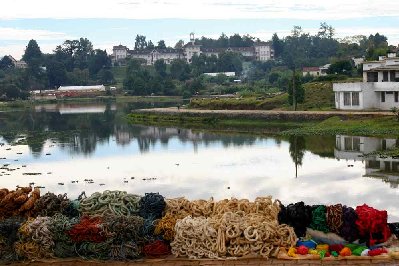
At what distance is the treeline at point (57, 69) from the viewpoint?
10800 centimetres

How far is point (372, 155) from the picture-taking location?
2548 cm

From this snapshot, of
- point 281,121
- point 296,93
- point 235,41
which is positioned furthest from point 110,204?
point 235,41

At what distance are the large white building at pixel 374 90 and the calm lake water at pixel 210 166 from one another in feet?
25.1

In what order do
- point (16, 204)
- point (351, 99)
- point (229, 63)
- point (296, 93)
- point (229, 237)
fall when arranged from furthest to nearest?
point (229, 63), point (296, 93), point (351, 99), point (16, 204), point (229, 237)

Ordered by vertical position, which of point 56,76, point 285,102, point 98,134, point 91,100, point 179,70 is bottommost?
point 91,100

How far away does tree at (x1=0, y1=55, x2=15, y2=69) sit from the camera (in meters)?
140

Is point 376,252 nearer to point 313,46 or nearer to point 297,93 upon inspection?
point 297,93

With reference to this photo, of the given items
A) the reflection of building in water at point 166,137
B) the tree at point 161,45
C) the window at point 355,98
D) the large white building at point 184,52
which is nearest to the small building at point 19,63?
the large white building at point 184,52

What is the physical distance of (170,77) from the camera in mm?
110562

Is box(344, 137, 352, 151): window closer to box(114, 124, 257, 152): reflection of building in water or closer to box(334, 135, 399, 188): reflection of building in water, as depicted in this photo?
box(334, 135, 399, 188): reflection of building in water

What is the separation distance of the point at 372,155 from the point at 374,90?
50.1ft

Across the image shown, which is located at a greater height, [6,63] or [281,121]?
[6,63]

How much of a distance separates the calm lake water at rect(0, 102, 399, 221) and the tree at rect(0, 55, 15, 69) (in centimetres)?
10232

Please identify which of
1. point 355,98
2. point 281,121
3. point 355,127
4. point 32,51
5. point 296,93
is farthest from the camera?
point 32,51
